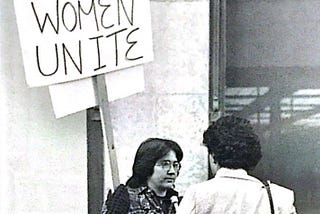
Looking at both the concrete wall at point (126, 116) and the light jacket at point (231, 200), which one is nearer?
the light jacket at point (231, 200)

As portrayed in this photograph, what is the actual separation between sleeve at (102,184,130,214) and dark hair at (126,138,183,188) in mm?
75

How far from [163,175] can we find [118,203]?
259mm

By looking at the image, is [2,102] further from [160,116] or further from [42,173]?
[160,116]

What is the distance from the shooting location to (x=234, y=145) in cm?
436

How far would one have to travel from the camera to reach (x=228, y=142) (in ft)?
14.3

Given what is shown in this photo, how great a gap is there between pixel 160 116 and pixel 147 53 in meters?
0.44

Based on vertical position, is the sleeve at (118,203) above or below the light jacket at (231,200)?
below

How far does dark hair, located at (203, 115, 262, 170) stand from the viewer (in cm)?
436

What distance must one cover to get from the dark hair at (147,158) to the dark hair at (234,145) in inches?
15.8

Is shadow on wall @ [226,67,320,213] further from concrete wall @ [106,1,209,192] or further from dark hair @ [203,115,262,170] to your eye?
dark hair @ [203,115,262,170]

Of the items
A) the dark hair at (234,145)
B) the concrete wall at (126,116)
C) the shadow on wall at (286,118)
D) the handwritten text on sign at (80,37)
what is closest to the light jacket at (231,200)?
the dark hair at (234,145)

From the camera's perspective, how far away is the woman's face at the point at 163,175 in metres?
4.73

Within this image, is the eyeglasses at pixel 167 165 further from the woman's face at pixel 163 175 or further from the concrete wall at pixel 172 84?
the concrete wall at pixel 172 84

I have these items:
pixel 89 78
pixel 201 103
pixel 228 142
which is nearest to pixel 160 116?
pixel 201 103
